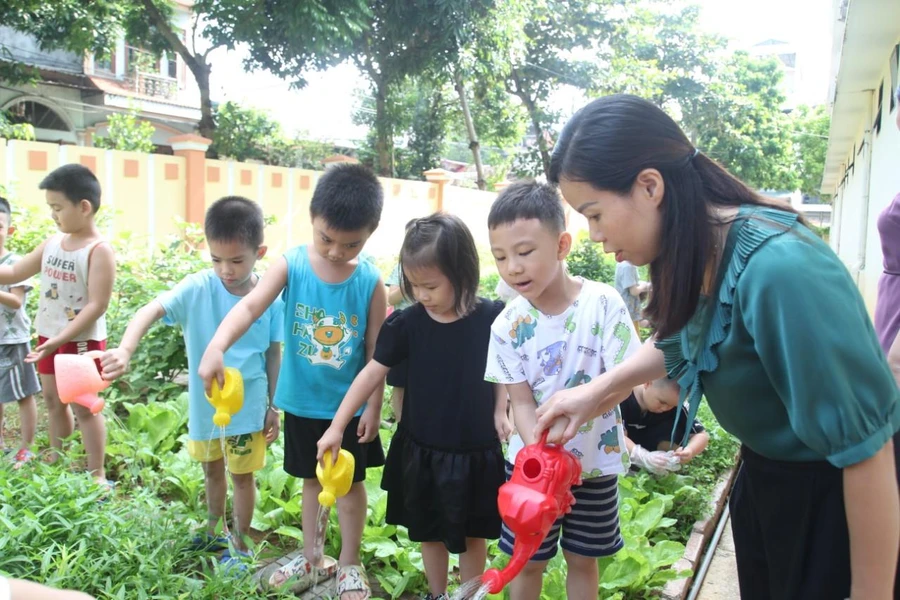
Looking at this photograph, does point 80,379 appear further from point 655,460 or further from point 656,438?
point 656,438

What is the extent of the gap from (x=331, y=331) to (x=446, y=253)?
0.61 meters

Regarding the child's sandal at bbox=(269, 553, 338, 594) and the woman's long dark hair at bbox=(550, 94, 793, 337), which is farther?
the child's sandal at bbox=(269, 553, 338, 594)

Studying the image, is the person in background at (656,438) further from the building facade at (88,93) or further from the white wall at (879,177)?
the building facade at (88,93)

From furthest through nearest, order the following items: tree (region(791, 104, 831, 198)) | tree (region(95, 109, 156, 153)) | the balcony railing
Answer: tree (region(791, 104, 831, 198))
the balcony railing
tree (region(95, 109, 156, 153))

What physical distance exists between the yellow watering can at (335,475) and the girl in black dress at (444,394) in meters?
0.05

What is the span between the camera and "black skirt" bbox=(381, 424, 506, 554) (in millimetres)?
2305

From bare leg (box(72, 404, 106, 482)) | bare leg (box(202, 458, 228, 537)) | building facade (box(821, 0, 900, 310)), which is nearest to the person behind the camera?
bare leg (box(202, 458, 228, 537))

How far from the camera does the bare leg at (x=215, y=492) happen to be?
9.45 feet

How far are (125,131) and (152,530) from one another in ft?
38.5

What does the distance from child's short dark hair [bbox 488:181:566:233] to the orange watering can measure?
164 centimetres

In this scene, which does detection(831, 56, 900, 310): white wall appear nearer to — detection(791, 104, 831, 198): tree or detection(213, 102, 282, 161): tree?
detection(213, 102, 282, 161): tree

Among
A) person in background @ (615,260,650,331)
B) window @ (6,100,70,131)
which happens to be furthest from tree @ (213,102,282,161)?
person in background @ (615,260,650,331)

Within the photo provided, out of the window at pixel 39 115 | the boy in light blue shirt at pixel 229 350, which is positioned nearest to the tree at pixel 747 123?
the window at pixel 39 115

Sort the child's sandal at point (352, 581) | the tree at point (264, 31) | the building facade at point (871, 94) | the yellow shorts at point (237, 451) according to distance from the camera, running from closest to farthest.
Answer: the child's sandal at point (352, 581), the yellow shorts at point (237, 451), the building facade at point (871, 94), the tree at point (264, 31)
